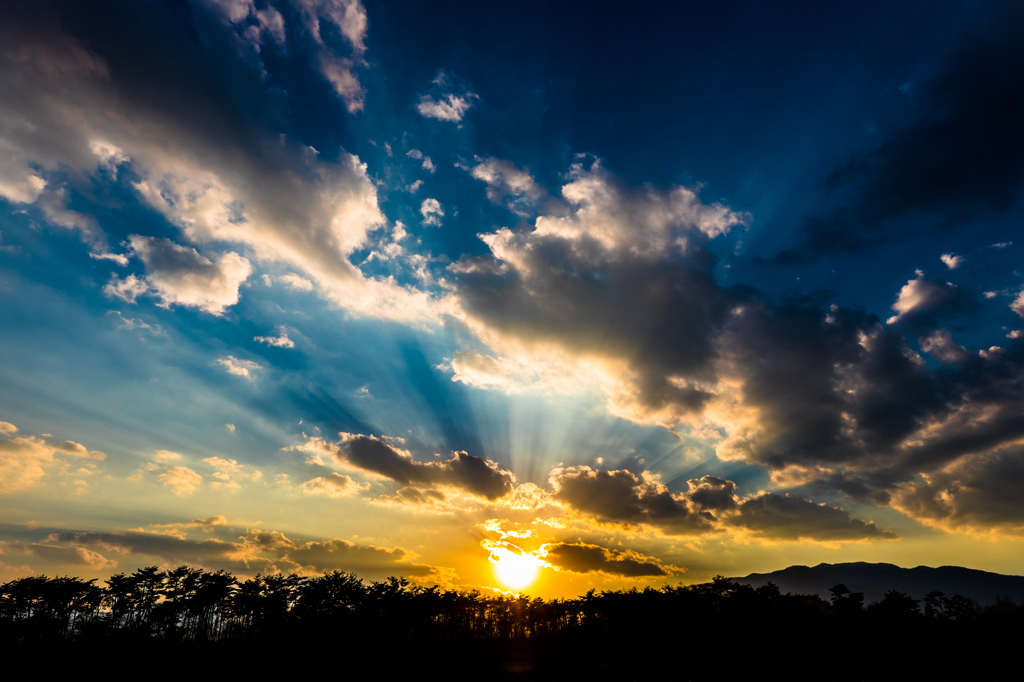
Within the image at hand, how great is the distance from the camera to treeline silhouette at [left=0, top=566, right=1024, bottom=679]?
36281mm

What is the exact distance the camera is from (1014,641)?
1431 inches

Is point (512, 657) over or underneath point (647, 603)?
underneath

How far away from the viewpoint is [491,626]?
43750 mm

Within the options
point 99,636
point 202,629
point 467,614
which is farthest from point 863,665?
point 99,636

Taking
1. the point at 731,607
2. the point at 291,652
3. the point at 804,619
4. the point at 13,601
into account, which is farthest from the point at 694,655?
the point at 13,601

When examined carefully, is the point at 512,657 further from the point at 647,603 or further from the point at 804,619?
the point at 804,619

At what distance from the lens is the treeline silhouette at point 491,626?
1428 inches

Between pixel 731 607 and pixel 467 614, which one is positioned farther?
pixel 467 614

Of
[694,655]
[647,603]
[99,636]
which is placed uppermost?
[647,603]

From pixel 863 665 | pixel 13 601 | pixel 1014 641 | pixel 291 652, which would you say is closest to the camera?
pixel 863 665

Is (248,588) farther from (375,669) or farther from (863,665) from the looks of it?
(863,665)

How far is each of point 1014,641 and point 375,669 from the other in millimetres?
50718

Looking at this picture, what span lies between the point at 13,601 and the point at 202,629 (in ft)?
77.6

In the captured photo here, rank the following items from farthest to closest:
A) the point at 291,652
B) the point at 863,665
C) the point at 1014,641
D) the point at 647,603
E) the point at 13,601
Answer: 1. the point at 13,601
2. the point at 647,603
3. the point at 291,652
4. the point at 1014,641
5. the point at 863,665
